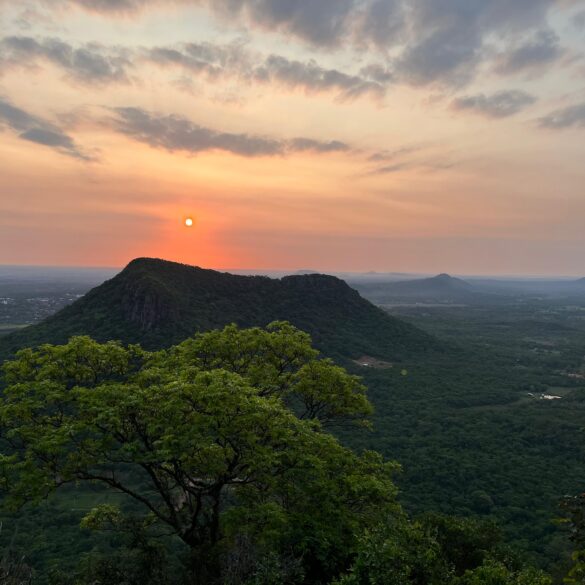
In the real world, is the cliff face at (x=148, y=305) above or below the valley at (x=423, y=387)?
above

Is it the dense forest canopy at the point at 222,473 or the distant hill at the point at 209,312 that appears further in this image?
the distant hill at the point at 209,312

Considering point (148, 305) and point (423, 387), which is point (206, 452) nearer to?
point (148, 305)

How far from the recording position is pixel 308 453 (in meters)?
21.7

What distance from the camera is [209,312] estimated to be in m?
112

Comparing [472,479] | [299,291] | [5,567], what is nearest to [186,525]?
[5,567]

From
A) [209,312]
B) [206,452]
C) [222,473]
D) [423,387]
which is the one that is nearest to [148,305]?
[209,312]

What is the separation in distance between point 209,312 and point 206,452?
9342 centimetres

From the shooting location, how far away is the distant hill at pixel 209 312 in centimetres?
9544

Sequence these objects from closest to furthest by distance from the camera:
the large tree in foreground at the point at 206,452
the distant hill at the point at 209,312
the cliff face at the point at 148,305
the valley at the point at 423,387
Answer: the large tree in foreground at the point at 206,452
the valley at the point at 423,387
the distant hill at the point at 209,312
the cliff face at the point at 148,305

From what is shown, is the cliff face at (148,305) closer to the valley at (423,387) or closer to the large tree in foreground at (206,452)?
the valley at (423,387)

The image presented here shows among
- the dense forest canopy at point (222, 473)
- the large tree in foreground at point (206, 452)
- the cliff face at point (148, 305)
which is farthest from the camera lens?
the cliff face at point (148, 305)

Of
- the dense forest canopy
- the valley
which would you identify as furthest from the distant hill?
the dense forest canopy

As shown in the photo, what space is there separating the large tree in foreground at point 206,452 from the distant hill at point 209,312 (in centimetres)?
6955

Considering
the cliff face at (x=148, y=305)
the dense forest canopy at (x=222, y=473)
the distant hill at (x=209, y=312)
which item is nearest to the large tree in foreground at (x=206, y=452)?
the dense forest canopy at (x=222, y=473)
